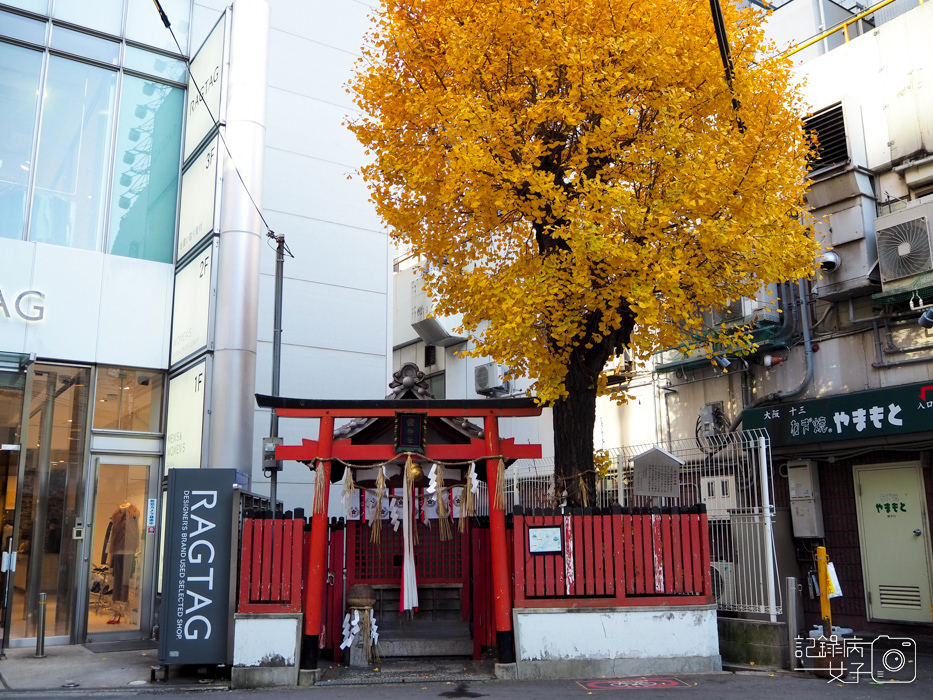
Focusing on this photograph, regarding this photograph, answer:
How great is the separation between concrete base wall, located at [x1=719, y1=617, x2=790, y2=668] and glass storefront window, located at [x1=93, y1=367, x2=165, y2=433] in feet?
34.0

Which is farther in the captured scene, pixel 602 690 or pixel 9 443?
pixel 9 443

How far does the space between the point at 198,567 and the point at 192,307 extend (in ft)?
18.5

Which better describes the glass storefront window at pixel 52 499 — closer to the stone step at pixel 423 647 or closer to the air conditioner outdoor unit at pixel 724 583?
the stone step at pixel 423 647

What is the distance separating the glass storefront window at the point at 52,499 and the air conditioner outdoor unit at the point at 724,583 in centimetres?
1050

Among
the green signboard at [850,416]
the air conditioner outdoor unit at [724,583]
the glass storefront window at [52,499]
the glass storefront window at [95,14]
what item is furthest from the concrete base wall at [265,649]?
the glass storefront window at [95,14]

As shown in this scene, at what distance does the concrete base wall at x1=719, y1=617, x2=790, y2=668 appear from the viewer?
401 inches

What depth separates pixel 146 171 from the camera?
48.6 feet

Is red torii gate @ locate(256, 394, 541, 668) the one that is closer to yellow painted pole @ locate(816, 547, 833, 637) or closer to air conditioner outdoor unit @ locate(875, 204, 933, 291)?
A: yellow painted pole @ locate(816, 547, 833, 637)

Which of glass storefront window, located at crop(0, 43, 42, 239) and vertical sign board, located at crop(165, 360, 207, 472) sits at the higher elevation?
glass storefront window, located at crop(0, 43, 42, 239)

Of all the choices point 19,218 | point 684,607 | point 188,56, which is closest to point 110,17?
point 188,56

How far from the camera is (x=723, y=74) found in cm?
1032

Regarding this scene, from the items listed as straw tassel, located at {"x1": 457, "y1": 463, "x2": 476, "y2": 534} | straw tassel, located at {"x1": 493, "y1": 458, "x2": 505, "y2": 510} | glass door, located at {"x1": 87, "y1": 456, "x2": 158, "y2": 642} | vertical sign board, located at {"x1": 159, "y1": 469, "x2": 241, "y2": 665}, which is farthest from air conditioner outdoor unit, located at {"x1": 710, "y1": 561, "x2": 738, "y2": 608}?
glass door, located at {"x1": 87, "y1": 456, "x2": 158, "y2": 642}

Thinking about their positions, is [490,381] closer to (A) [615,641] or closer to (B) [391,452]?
(B) [391,452]

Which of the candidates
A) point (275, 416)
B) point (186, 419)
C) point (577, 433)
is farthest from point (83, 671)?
point (577, 433)
